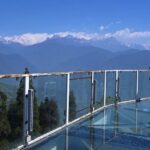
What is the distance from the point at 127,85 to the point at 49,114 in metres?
4.95

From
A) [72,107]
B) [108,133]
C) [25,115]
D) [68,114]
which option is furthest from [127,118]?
[25,115]

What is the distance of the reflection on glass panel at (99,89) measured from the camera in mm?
9450

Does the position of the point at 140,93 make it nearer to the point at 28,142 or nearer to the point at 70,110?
the point at 70,110

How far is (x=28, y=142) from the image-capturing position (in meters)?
5.91

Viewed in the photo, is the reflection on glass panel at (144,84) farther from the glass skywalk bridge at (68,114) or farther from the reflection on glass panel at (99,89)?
the reflection on glass panel at (99,89)

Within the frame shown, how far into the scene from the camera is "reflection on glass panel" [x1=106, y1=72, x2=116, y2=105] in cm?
1039

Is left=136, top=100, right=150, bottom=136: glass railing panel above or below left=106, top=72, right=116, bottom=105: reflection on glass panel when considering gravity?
below

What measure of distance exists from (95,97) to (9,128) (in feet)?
11.5

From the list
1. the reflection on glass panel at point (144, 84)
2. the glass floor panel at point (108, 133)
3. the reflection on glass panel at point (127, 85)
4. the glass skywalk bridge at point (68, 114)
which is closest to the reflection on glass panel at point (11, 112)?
the glass skywalk bridge at point (68, 114)

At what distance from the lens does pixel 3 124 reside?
5.96 meters

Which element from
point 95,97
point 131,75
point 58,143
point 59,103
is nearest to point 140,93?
point 131,75

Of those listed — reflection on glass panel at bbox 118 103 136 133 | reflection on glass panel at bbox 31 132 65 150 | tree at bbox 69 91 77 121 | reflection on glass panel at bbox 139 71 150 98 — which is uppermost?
reflection on glass panel at bbox 139 71 150 98

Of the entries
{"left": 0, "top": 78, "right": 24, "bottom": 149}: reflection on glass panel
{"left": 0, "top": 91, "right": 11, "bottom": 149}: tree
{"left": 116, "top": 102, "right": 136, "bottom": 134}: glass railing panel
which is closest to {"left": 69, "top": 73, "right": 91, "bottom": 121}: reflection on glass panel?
{"left": 116, "top": 102, "right": 136, "bottom": 134}: glass railing panel

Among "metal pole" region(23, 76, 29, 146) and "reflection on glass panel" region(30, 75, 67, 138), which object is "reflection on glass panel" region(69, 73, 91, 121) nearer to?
"reflection on glass panel" region(30, 75, 67, 138)
